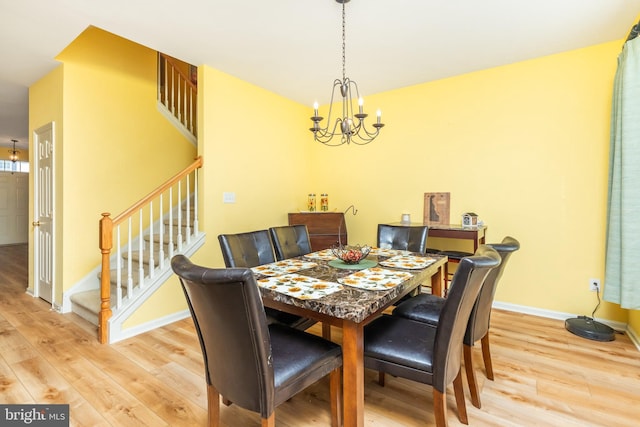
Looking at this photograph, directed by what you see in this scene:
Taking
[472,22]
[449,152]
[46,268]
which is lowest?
[46,268]

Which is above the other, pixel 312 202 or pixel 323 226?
pixel 312 202

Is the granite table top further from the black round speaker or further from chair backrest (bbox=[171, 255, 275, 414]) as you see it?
the black round speaker

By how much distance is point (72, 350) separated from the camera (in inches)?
Result: 93.0

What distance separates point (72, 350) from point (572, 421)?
3311 millimetres

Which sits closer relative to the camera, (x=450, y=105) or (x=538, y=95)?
(x=538, y=95)

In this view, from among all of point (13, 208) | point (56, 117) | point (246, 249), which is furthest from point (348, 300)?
point (13, 208)

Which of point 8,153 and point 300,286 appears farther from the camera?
point 8,153

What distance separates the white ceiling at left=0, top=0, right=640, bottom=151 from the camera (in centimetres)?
221

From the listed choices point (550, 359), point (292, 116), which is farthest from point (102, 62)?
point (550, 359)

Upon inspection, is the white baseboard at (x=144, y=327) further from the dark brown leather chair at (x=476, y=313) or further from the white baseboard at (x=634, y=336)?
the white baseboard at (x=634, y=336)

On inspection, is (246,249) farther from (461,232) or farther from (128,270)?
(461,232)

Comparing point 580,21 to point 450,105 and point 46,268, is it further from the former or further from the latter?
point 46,268

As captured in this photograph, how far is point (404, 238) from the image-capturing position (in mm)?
2801

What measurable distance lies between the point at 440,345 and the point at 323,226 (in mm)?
2665
